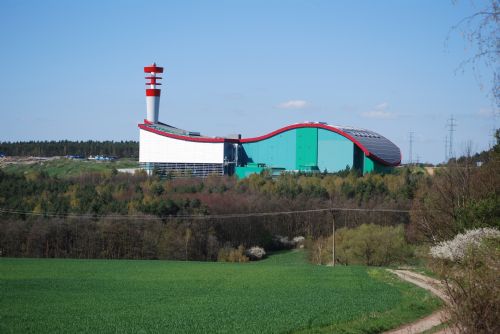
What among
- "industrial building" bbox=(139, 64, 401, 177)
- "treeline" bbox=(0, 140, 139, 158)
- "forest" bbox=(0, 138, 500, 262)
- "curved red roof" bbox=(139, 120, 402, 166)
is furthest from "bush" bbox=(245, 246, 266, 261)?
"treeline" bbox=(0, 140, 139, 158)

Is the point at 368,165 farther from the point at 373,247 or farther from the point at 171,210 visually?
the point at 373,247

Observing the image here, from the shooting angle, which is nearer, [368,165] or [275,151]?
[368,165]

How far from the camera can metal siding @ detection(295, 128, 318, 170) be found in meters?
71.9

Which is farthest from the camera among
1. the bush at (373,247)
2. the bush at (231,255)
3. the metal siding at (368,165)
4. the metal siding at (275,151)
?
the metal siding at (275,151)

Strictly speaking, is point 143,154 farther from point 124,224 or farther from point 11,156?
point 11,156

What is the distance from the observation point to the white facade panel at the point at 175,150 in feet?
248

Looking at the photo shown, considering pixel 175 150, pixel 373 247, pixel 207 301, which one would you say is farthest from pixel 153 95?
pixel 207 301

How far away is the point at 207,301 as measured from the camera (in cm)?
2230

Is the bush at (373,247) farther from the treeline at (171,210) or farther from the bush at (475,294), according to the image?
the bush at (475,294)

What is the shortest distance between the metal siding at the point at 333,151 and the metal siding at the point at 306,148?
54 cm

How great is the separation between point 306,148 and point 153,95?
23.1 m

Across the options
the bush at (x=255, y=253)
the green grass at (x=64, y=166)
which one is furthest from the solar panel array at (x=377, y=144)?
the green grass at (x=64, y=166)

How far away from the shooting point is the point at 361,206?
67.4m

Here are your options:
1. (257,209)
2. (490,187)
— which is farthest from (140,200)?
(490,187)
